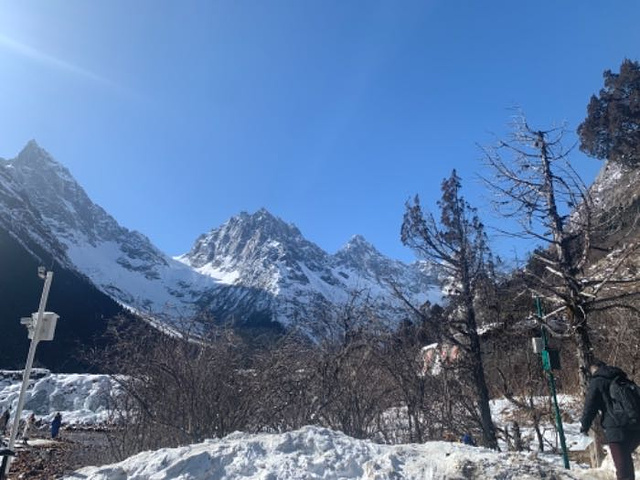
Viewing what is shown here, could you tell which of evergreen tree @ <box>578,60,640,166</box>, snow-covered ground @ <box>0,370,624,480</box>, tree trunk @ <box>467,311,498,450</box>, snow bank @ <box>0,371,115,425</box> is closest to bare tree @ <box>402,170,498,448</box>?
Result: tree trunk @ <box>467,311,498,450</box>

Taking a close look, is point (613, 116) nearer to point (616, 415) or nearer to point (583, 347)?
point (583, 347)

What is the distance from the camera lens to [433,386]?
14.3m

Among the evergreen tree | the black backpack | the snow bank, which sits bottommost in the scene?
the black backpack

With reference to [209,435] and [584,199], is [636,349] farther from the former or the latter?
[209,435]

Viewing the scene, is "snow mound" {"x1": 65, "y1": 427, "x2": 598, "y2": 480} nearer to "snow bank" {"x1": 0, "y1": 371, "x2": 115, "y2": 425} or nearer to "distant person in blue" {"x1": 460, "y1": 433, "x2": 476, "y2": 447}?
"distant person in blue" {"x1": 460, "y1": 433, "x2": 476, "y2": 447}

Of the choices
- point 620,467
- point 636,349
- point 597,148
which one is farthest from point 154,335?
point 597,148

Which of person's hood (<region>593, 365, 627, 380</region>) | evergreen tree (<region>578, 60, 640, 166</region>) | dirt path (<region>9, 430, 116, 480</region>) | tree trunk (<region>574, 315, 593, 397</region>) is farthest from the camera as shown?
evergreen tree (<region>578, 60, 640, 166</region>)

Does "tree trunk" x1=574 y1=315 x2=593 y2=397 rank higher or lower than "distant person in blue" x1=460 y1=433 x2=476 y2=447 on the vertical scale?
higher

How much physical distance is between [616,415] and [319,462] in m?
3.46

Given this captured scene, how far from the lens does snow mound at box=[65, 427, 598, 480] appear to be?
5.60 m

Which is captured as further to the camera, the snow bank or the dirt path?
the snow bank

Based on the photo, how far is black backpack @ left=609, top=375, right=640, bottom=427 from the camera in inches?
225

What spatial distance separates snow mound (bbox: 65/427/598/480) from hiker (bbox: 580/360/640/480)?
42 cm

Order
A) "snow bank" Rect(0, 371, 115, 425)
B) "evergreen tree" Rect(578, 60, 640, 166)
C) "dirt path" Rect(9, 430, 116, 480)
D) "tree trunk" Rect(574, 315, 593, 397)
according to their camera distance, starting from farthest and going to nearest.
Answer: "snow bank" Rect(0, 371, 115, 425) < "evergreen tree" Rect(578, 60, 640, 166) < "dirt path" Rect(9, 430, 116, 480) < "tree trunk" Rect(574, 315, 593, 397)
